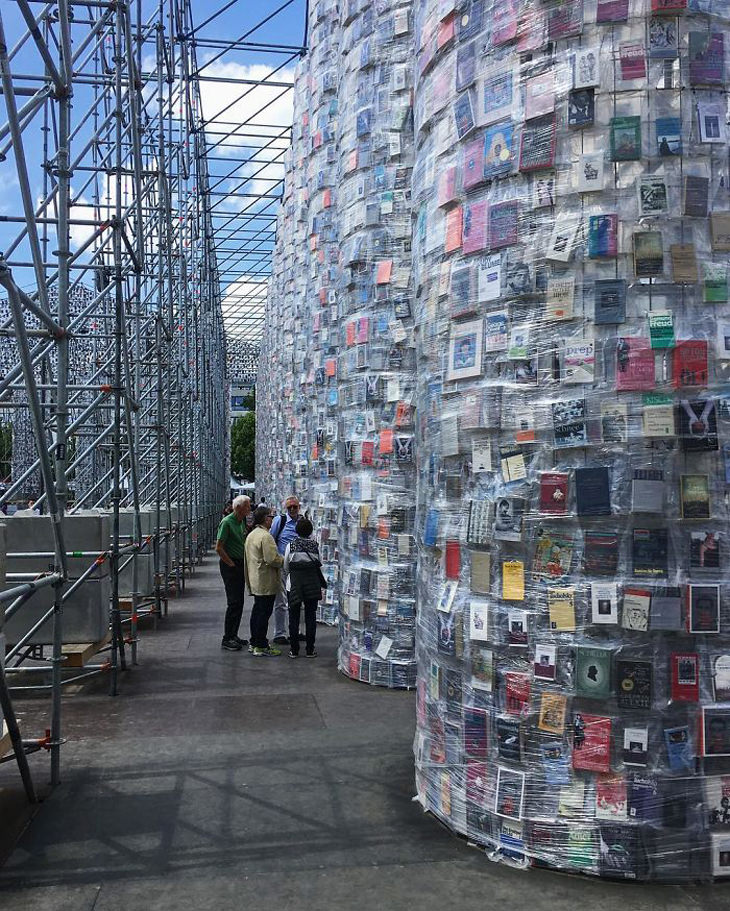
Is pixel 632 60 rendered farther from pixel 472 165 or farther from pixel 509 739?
pixel 509 739

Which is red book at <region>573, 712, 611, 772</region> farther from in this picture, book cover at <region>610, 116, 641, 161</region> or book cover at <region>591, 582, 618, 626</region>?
book cover at <region>610, 116, 641, 161</region>

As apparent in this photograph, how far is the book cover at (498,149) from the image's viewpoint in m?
4.45

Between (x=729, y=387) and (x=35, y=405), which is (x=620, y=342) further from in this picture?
(x=35, y=405)

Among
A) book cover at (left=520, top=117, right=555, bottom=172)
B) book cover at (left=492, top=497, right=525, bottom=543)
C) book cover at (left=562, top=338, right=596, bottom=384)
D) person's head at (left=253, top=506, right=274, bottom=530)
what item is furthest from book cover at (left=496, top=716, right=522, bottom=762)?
person's head at (left=253, top=506, right=274, bottom=530)

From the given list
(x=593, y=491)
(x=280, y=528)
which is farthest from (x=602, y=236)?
(x=280, y=528)

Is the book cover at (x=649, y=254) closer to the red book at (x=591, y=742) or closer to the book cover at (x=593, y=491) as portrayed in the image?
the book cover at (x=593, y=491)

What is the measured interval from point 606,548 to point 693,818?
3.97 ft

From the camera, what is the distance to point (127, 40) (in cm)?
912

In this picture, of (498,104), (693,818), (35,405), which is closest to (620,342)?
(498,104)

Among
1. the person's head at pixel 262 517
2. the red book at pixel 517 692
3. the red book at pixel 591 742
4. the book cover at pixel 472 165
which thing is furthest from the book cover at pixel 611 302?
the person's head at pixel 262 517

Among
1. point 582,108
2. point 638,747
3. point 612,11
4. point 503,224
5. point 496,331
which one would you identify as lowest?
point 638,747

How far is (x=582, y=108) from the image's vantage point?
423cm

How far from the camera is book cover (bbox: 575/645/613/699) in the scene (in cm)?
409

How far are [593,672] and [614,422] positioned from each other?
111cm
